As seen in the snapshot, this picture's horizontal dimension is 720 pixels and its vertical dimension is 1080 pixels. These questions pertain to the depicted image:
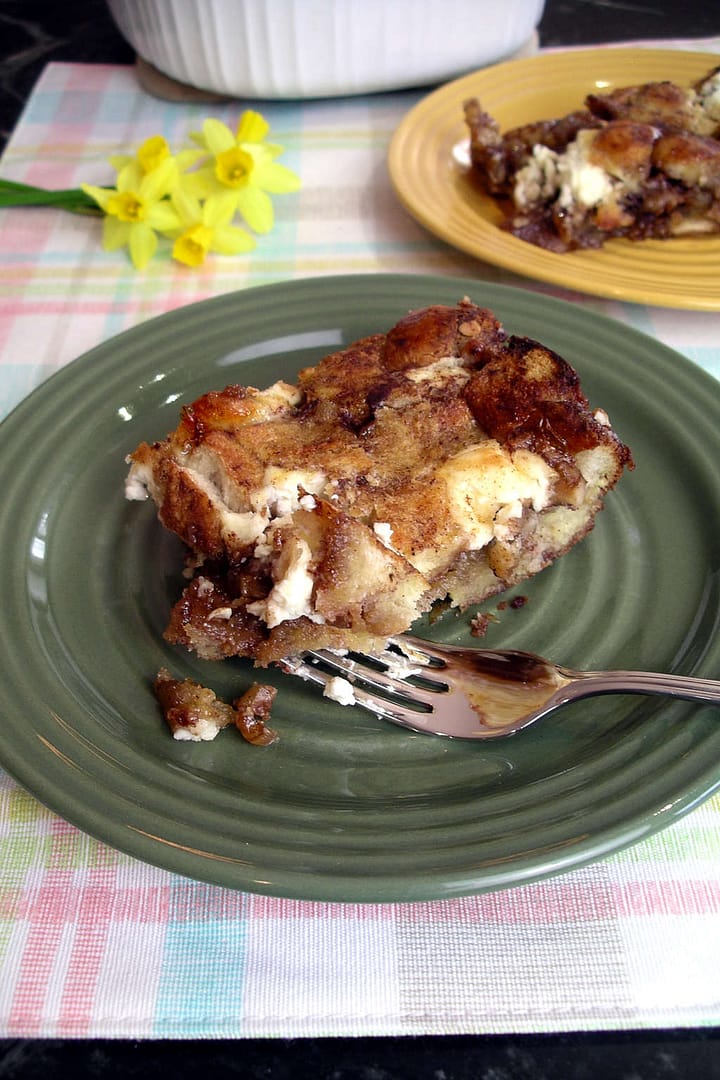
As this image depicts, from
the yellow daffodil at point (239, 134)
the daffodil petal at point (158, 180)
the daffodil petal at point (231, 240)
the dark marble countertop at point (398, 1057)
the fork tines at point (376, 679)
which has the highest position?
the yellow daffodil at point (239, 134)

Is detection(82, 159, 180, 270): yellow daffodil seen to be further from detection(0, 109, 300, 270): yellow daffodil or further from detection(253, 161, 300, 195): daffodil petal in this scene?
detection(253, 161, 300, 195): daffodil petal

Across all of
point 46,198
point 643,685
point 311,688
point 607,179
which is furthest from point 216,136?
point 643,685

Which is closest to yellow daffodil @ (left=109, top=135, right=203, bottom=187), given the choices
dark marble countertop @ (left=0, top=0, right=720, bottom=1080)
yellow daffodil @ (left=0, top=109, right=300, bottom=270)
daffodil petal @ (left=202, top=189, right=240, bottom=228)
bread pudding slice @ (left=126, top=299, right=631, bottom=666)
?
yellow daffodil @ (left=0, top=109, right=300, bottom=270)

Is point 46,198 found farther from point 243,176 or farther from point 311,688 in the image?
point 311,688

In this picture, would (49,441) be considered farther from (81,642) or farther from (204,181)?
(204,181)

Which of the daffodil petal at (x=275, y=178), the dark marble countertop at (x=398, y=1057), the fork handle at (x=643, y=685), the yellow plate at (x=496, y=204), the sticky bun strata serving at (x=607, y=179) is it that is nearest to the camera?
→ the dark marble countertop at (x=398, y=1057)

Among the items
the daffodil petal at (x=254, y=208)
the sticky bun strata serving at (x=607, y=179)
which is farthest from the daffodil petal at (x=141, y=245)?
the sticky bun strata serving at (x=607, y=179)

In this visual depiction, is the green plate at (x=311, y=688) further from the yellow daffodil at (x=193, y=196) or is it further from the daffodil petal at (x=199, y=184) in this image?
the daffodil petal at (x=199, y=184)
